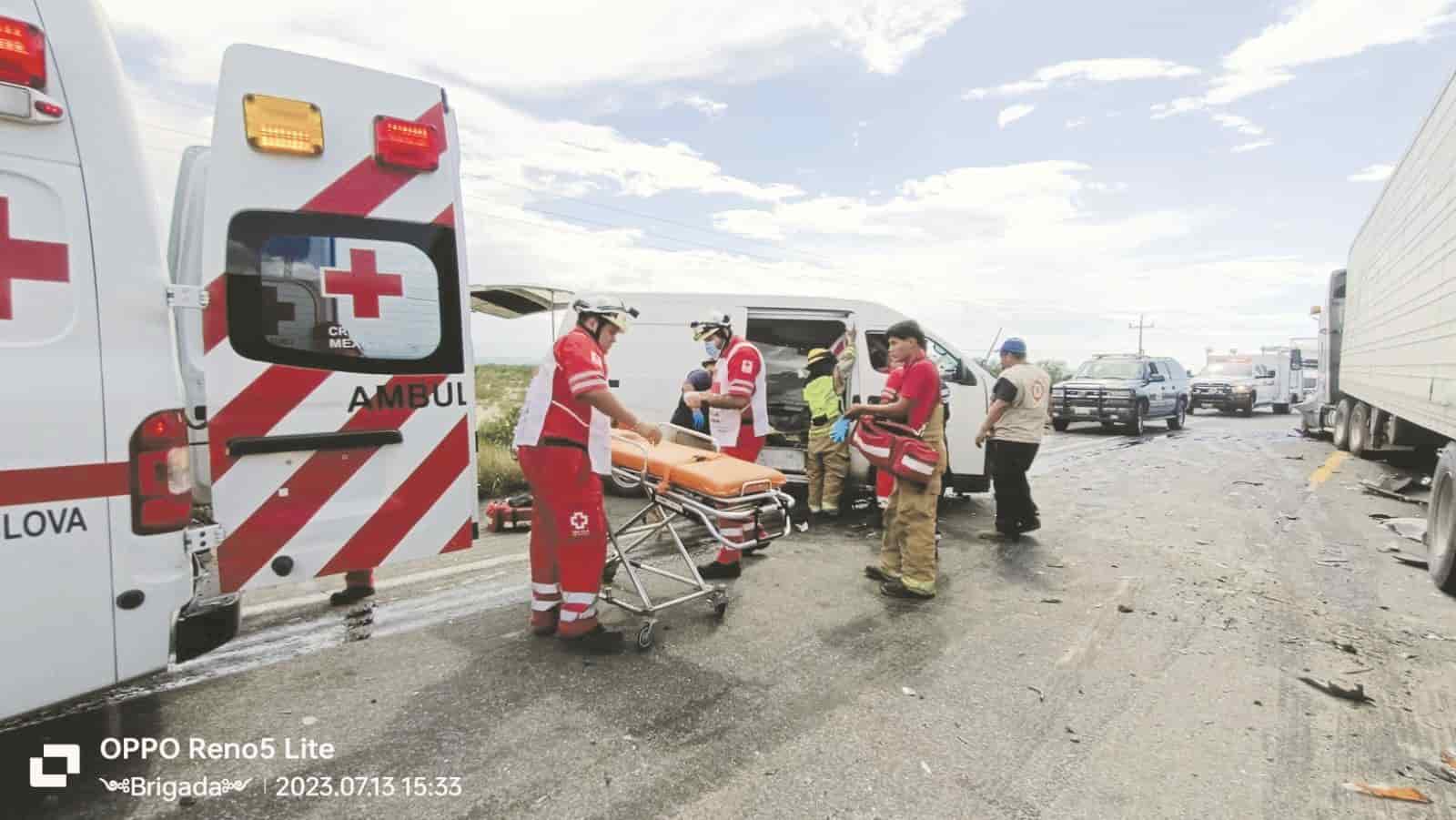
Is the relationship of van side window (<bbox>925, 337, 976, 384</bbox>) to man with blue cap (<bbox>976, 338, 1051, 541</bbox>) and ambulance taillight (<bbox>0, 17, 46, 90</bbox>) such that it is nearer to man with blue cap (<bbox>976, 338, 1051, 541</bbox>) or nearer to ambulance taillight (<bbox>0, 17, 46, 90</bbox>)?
man with blue cap (<bbox>976, 338, 1051, 541</bbox>)

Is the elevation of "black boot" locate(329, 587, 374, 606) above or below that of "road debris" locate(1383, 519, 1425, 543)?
above

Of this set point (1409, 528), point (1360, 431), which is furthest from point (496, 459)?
point (1360, 431)

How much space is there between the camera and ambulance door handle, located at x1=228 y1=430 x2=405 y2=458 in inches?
107

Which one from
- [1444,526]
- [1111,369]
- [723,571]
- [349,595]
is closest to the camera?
[349,595]

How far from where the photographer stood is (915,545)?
4.73m

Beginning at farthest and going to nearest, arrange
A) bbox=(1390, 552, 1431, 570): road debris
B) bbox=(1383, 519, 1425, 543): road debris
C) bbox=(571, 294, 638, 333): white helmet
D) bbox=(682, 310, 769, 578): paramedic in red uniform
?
bbox=(1383, 519, 1425, 543): road debris < bbox=(682, 310, 769, 578): paramedic in red uniform < bbox=(1390, 552, 1431, 570): road debris < bbox=(571, 294, 638, 333): white helmet

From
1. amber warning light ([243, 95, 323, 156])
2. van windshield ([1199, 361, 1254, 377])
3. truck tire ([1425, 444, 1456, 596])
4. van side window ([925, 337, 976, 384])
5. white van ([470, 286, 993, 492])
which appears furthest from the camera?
van windshield ([1199, 361, 1254, 377])

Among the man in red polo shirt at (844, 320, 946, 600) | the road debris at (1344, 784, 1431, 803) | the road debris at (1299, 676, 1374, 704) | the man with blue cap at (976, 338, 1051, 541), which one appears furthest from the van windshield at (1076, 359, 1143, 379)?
the road debris at (1344, 784, 1431, 803)

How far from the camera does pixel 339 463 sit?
292 centimetres

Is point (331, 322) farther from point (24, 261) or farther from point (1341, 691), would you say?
point (1341, 691)

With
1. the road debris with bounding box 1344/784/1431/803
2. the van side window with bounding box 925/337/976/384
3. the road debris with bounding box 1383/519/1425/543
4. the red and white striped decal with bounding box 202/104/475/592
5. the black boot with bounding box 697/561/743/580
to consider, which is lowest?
the road debris with bounding box 1344/784/1431/803

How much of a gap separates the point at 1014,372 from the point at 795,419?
302 cm

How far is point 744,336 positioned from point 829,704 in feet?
14.8

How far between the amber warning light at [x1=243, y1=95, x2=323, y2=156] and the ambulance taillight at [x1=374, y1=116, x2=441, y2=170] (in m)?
0.21
